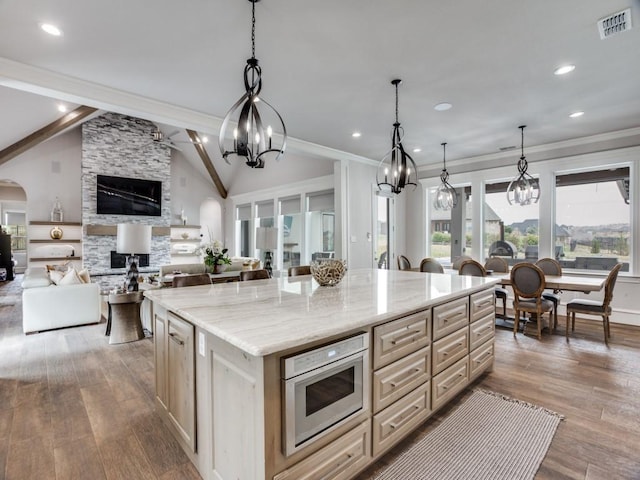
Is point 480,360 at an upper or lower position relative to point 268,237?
lower

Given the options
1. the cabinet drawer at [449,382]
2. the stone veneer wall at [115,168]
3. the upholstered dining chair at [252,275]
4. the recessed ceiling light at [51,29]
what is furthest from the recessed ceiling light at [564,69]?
the stone veneer wall at [115,168]

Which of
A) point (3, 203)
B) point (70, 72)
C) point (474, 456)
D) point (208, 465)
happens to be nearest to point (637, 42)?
point (474, 456)

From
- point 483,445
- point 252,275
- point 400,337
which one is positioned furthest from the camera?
point 252,275

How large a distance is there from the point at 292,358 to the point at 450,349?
5.08 ft

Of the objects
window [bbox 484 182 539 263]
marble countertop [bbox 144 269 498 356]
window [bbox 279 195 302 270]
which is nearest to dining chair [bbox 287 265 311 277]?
marble countertop [bbox 144 269 498 356]

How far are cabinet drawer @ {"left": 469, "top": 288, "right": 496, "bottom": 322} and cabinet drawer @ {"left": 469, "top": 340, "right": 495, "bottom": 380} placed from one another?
29cm

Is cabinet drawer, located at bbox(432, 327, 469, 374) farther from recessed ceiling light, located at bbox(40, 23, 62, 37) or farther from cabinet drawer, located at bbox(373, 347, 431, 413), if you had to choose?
recessed ceiling light, located at bbox(40, 23, 62, 37)

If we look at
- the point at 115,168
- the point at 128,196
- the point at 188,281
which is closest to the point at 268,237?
the point at 188,281

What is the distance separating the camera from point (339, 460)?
1.51 metres

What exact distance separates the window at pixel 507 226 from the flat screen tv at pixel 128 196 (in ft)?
27.5

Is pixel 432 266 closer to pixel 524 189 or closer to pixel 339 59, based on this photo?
pixel 524 189

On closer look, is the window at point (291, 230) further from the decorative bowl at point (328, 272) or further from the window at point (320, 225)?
the decorative bowl at point (328, 272)

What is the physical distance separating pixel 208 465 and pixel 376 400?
92cm

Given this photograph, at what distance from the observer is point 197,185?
10406 mm
